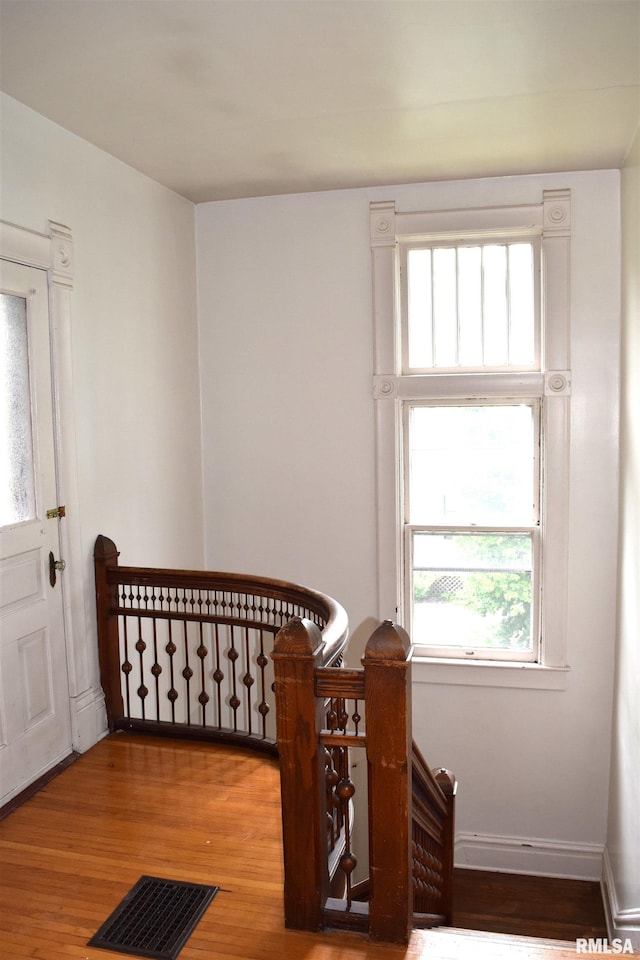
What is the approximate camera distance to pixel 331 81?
3432 mm

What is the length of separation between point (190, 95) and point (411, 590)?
335cm

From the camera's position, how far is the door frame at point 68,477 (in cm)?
382

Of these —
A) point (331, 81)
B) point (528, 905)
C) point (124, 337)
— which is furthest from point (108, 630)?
point (528, 905)

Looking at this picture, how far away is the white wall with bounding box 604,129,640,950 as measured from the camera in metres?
4.15

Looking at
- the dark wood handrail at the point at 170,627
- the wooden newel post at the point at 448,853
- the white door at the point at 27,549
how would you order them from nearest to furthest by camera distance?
the wooden newel post at the point at 448,853, the white door at the point at 27,549, the dark wood handrail at the point at 170,627

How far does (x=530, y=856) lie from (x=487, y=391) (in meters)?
3.11

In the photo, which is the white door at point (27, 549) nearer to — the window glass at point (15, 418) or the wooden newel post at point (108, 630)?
the window glass at point (15, 418)

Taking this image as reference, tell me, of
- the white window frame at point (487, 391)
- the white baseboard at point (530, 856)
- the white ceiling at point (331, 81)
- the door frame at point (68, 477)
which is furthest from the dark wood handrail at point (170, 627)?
the white ceiling at point (331, 81)

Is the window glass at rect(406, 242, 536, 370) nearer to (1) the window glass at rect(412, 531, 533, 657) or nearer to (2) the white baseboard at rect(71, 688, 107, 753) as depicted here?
(1) the window glass at rect(412, 531, 533, 657)

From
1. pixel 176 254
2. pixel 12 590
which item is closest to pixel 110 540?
pixel 12 590

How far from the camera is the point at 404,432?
5.39 m

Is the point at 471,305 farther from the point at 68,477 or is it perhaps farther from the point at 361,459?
the point at 68,477

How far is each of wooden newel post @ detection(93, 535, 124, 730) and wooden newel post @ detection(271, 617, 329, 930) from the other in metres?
1.88

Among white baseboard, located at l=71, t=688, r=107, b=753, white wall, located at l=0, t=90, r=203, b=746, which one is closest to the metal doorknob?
white wall, located at l=0, t=90, r=203, b=746
